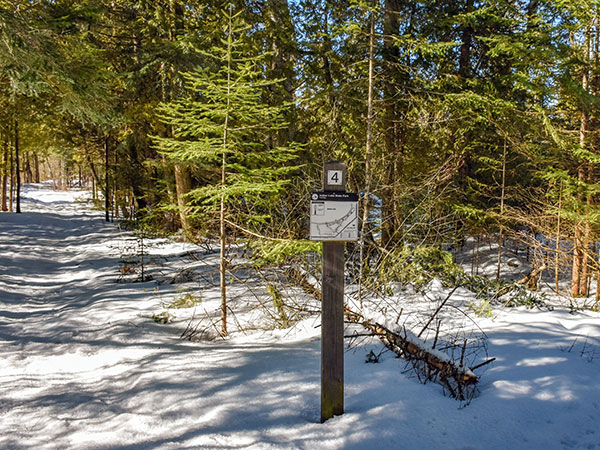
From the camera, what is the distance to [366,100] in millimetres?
9422

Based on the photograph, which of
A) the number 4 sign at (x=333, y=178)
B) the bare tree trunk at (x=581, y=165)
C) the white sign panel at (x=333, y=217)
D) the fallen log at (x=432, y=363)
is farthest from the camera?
the bare tree trunk at (x=581, y=165)

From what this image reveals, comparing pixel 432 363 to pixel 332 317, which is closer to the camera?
pixel 332 317

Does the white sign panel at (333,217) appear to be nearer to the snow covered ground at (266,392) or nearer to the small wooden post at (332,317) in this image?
the small wooden post at (332,317)

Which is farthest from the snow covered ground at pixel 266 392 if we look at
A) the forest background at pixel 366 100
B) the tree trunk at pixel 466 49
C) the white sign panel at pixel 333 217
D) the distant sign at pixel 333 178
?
the tree trunk at pixel 466 49

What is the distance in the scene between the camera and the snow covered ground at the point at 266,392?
276 centimetres

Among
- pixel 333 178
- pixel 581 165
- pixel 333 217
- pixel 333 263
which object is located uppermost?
pixel 581 165

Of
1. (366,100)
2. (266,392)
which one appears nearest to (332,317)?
(266,392)

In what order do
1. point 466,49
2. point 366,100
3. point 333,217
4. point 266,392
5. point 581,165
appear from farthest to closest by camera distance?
point 466,49
point 581,165
point 366,100
point 266,392
point 333,217

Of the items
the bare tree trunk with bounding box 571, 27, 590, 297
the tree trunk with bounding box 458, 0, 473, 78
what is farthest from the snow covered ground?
the tree trunk with bounding box 458, 0, 473, 78

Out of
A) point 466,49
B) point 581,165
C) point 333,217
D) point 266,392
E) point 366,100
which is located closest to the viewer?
point 333,217

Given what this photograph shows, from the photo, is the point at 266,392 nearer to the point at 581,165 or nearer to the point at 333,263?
the point at 333,263

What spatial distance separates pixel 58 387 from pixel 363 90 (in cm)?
999

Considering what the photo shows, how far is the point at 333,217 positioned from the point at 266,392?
6.20ft

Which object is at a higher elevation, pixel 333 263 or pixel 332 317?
pixel 333 263
